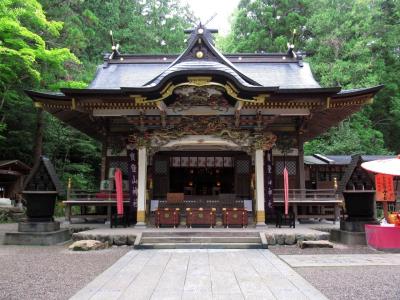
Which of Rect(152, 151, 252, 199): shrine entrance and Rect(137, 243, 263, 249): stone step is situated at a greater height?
Rect(152, 151, 252, 199): shrine entrance

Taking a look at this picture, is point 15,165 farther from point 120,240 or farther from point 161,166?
point 120,240

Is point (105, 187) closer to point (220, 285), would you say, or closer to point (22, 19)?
point (220, 285)

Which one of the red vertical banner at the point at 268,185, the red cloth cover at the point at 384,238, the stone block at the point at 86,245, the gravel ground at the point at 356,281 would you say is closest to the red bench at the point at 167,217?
the stone block at the point at 86,245

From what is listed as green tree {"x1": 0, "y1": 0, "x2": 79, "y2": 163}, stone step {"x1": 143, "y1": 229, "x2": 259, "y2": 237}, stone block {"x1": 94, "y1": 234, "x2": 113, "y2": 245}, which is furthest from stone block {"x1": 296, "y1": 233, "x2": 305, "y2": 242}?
green tree {"x1": 0, "y1": 0, "x2": 79, "y2": 163}

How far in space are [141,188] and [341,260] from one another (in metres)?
7.15

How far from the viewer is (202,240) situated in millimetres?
10430

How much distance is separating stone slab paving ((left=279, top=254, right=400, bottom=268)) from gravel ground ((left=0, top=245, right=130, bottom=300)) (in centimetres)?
417

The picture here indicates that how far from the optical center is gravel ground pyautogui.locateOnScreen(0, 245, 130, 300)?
5.61 m

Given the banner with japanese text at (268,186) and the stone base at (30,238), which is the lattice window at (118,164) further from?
the banner with japanese text at (268,186)

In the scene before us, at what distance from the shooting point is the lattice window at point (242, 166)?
50.9 feet

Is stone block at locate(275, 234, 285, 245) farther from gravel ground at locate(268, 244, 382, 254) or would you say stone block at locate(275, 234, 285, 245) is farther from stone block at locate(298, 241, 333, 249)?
stone block at locate(298, 241, 333, 249)

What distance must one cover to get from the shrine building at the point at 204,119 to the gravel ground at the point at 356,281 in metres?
5.50

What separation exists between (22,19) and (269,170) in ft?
50.7

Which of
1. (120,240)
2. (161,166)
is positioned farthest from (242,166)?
(120,240)
